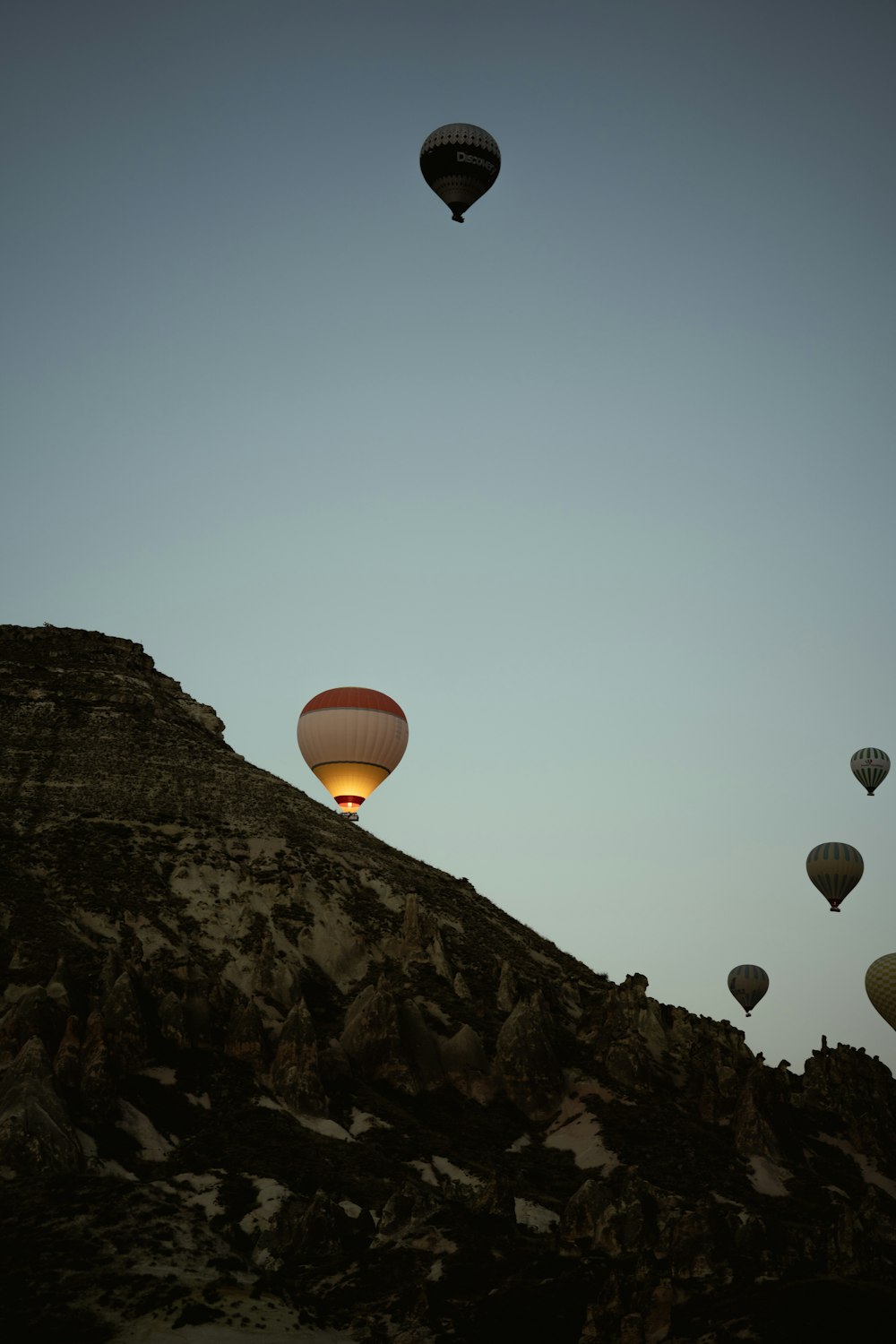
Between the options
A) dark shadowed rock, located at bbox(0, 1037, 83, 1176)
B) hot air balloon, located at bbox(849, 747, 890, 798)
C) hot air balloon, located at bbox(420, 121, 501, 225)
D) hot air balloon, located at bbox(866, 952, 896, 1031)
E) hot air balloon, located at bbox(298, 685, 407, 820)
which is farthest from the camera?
hot air balloon, located at bbox(849, 747, 890, 798)

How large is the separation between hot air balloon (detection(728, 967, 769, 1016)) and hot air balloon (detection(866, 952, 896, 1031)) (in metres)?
14.9

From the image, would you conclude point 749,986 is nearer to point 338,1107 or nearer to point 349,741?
point 349,741

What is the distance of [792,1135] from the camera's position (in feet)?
235

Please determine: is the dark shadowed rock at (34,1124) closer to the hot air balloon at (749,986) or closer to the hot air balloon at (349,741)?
the hot air balloon at (349,741)

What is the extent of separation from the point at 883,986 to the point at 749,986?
17992 millimetres

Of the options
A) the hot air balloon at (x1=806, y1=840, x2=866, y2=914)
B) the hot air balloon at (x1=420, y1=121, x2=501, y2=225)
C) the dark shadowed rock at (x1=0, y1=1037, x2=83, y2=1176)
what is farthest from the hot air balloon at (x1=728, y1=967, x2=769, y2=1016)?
the dark shadowed rock at (x1=0, y1=1037, x2=83, y2=1176)

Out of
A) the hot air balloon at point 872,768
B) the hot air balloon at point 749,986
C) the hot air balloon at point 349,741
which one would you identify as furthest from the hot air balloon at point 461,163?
the hot air balloon at point 749,986

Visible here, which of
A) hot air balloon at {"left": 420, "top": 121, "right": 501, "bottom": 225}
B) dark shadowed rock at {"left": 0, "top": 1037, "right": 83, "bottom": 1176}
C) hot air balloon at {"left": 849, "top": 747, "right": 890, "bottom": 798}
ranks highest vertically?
hot air balloon at {"left": 420, "top": 121, "right": 501, "bottom": 225}

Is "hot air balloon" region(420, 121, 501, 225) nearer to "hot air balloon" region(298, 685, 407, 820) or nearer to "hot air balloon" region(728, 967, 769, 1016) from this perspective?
"hot air balloon" region(298, 685, 407, 820)

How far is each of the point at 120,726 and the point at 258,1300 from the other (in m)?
61.0

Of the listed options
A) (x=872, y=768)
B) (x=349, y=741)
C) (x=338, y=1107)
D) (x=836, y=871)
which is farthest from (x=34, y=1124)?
(x=872, y=768)

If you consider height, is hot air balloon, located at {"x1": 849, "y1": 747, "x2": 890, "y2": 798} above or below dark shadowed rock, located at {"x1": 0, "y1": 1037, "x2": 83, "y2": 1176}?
above

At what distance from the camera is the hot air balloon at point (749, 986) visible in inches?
4456

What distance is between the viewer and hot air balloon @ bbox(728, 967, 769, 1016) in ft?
371
